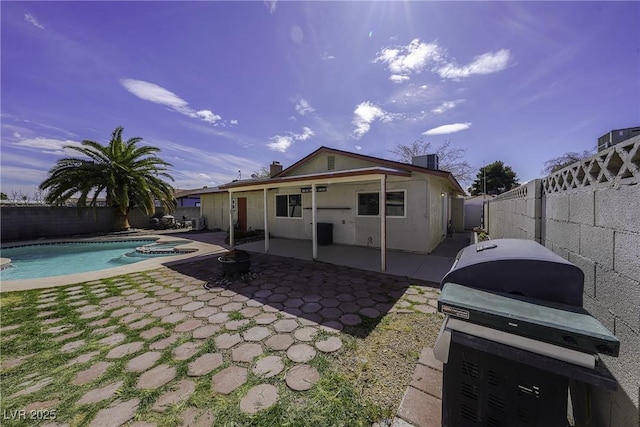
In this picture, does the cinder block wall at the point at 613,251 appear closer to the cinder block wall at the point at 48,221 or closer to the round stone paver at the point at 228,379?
the round stone paver at the point at 228,379

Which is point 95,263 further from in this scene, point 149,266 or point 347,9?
point 347,9

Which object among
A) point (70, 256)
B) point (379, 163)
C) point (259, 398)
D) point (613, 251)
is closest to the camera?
point (613, 251)

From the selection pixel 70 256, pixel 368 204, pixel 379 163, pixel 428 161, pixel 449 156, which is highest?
pixel 449 156

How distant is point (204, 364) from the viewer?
248cm

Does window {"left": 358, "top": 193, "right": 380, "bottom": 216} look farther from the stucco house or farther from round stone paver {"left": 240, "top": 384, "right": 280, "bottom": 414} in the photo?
round stone paver {"left": 240, "top": 384, "right": 280, "bottom": 414}

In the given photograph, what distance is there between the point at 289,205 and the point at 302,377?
30.2 ft

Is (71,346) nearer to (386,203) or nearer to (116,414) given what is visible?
(116,414)

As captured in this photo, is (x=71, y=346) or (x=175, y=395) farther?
(x=71, y=346)

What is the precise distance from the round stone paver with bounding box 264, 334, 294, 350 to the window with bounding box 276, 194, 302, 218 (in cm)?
797

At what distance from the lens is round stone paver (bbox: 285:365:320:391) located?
2.15m

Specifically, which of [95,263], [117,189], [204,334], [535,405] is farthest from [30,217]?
[535,405]

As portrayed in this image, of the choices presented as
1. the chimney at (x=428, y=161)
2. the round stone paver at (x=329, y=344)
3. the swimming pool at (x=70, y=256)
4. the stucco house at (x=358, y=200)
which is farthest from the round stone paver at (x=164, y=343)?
the chimney at (x=428, y=161)

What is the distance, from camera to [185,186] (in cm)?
3928

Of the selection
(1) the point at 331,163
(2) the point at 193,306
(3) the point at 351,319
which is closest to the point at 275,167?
(1) the point at 331,163
